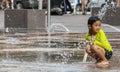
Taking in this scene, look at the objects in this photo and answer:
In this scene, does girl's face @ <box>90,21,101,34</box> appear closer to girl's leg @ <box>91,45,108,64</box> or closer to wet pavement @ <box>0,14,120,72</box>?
girl's leg @ <box>91,45,108,64</box>

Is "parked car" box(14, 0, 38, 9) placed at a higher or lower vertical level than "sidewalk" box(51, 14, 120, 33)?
higher

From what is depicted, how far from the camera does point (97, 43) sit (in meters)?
7.60

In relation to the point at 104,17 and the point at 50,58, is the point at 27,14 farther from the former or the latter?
the point at 50,58

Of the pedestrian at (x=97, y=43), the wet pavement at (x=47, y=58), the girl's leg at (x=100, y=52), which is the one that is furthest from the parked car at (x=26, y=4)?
the girl's leg at (x=100, y=52)

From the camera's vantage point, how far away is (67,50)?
9.95 metres

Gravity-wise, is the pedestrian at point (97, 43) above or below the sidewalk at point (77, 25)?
above

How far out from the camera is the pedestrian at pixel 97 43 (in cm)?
743

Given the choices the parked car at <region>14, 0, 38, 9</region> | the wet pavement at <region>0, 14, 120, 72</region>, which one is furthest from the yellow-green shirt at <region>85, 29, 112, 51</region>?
the parked car at <region>14, 0, 38, 9</region>

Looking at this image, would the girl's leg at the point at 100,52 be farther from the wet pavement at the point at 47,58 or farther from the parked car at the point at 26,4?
the parked car at the point at 26,4

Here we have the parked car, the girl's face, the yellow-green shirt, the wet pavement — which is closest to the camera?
the wet pavement

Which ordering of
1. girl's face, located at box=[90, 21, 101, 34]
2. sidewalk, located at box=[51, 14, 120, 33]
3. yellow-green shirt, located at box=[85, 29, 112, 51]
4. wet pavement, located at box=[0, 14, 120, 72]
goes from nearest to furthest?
wet pavement, located at box=[0, 14, 120, 72] < girl's face, located at box=[90, 21, 101, 34] < yellow-green shirt, located at box=[85, 29, 112, 51] < sidewalk, located at box=[51, 14, 120, 33]

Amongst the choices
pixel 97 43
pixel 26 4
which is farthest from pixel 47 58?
pixel 26 4

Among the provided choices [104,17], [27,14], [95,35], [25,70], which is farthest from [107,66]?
[104,17]

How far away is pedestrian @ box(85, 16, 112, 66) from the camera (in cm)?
743
